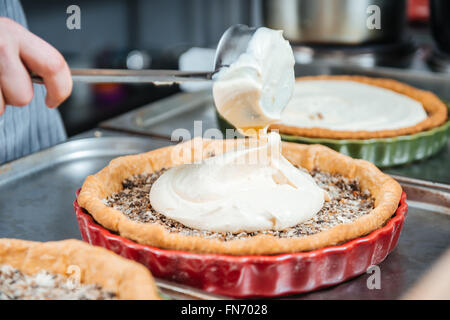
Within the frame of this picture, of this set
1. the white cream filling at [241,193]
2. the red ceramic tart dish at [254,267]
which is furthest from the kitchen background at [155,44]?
the red ceramic tart dish at [254,267]

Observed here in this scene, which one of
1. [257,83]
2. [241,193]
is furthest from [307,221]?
[257,83]

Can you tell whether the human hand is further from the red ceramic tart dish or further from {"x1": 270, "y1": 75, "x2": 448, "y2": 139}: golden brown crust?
{"x1": 270, "y1": 75, "x2": 448, "y2": 139}: golden brown crust

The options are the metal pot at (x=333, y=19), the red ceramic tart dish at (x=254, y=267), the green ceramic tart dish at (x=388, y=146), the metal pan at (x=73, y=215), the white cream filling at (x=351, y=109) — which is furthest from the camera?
the metal pot at (x=333, y=19)

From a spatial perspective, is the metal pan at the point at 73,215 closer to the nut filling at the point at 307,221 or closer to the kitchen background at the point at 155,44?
the nut filling at the point at 307,221

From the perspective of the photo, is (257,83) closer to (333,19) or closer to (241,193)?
(241,193)

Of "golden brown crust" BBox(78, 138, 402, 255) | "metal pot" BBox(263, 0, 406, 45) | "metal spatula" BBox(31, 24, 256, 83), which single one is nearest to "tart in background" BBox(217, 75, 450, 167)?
"golden brown crust" BBox(78, 138, 402, 255)
